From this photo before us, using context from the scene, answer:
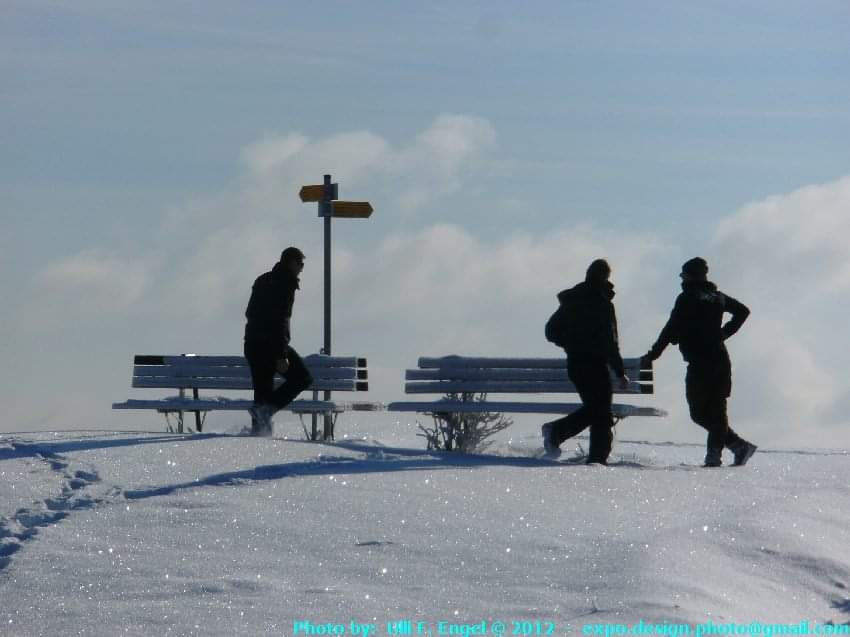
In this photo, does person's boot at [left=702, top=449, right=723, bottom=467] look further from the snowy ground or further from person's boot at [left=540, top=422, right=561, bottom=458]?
the snowy ground

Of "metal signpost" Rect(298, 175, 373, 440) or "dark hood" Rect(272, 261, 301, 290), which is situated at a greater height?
"metal signpost" Rect(298, 175, 373, 440)

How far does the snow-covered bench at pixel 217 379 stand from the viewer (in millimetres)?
17609

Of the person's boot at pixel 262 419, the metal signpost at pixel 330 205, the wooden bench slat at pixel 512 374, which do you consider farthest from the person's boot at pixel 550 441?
the metal signpost at pixel 330 205

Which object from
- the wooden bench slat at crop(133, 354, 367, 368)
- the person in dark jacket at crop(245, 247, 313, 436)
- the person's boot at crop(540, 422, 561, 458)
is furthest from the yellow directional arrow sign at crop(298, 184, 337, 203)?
the person's boot at crop(540, 422, 561, 458)

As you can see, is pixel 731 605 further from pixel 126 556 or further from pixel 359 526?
pixel 126 556

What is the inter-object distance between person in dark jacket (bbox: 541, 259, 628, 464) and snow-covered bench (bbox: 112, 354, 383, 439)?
391 cm

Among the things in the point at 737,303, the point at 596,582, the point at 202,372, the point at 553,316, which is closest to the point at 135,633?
the point at 596,582

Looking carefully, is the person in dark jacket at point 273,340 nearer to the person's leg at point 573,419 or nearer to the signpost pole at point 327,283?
the person's leg at point 573,419

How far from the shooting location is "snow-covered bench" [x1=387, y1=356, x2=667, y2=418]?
A: 54.4 ft

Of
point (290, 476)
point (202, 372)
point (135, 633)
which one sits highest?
point (202, 372)

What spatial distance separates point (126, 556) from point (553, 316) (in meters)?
6.15

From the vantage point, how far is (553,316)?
13945 mm

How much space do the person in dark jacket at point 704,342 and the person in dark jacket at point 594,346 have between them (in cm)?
79

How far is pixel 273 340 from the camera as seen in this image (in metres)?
14.6
